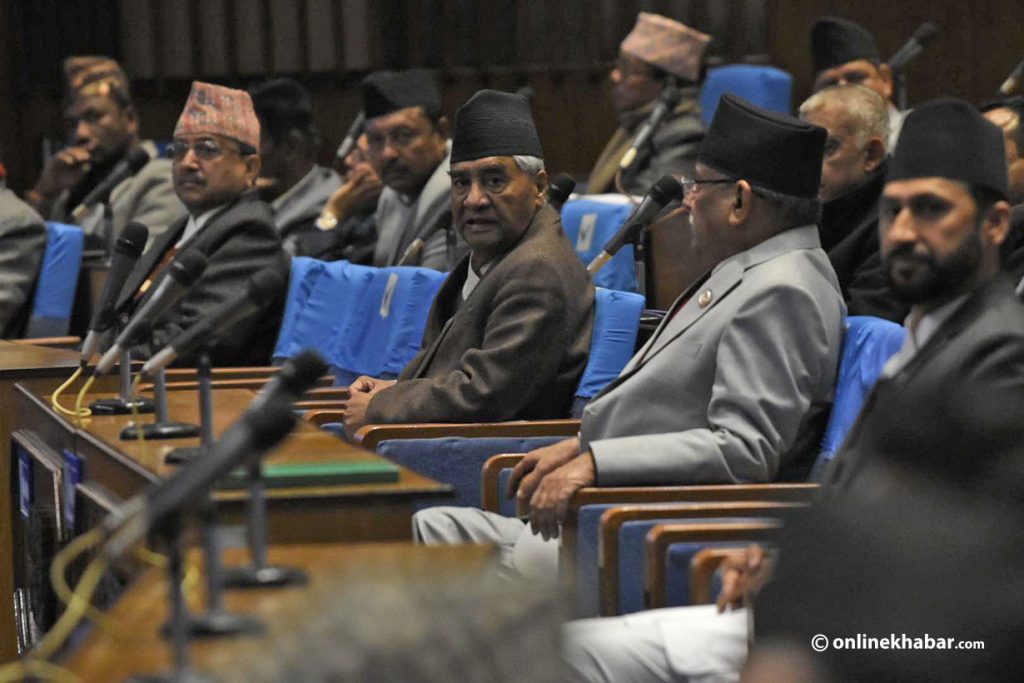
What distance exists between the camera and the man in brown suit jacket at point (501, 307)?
4.33m

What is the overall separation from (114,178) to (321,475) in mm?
5117

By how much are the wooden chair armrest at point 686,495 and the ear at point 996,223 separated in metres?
0.74

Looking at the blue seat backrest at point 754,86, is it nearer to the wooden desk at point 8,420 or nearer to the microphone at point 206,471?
the wooden desk at point 8,420

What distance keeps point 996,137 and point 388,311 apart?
2744mm

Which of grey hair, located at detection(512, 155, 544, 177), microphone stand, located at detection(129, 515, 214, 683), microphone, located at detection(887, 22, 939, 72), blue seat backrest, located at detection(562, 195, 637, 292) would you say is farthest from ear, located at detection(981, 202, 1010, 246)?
microphone, located at detection(887, 22, 939, 72)

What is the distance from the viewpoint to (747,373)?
3.45 meters

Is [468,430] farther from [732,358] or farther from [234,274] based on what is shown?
[234,274]

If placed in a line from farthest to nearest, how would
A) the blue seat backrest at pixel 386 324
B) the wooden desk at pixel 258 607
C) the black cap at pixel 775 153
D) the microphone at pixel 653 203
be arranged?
the blue seat backrest at pixel 386 324 < the microphone at pixel 653 203 < the black cap at pixel 775 153 < the wooden desk at pixel 258 607

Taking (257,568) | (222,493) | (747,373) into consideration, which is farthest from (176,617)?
(747,373)

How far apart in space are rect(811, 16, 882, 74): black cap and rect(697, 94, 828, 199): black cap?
3786 mm

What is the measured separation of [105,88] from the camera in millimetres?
8711

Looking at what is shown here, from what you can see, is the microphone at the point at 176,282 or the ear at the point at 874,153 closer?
the microphone at the point at 176,282

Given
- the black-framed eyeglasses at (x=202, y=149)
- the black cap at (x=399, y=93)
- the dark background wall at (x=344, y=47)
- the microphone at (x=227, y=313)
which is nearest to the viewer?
the microphone at (x=227, y=313)
